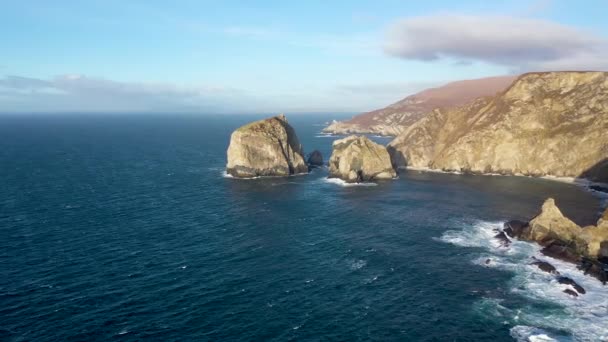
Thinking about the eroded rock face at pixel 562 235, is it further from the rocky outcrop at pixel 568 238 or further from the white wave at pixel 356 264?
the white wave at pixel 356 264

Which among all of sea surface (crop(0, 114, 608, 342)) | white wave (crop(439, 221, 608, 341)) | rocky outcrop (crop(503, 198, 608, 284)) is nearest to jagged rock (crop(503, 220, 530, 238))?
rocky outcrop (crop(503, 198, 608, 284))

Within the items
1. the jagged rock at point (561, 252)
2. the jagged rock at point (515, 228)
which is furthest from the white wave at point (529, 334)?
the jagged rock at point (515, 228)

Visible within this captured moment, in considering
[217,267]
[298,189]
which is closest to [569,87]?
[298,189]

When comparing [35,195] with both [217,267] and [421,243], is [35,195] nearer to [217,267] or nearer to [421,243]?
[217,267]

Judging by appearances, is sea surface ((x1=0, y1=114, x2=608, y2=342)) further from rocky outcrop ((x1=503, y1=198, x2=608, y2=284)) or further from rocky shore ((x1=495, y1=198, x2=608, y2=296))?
rocky outcrop ((x1=503, y1=198, x2=608, y2=284))

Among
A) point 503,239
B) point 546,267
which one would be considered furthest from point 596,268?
point 503,239

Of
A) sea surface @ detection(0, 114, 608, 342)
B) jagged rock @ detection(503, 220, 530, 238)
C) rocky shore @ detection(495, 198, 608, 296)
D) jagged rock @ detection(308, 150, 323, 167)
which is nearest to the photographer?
sea surface @ detection(0, 114, 608, 342)

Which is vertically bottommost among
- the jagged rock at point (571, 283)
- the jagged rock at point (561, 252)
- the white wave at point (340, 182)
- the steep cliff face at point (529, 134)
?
the jagged rock at point (571, 283)
